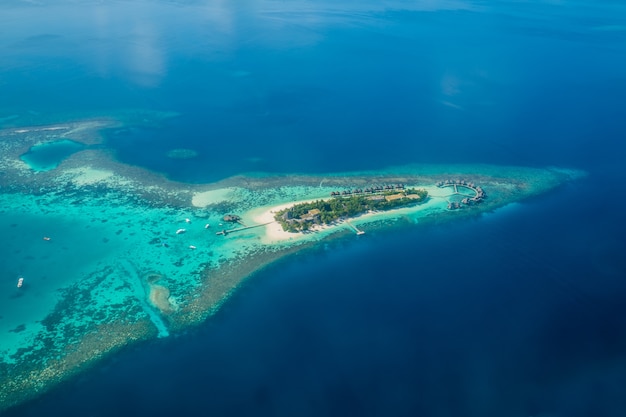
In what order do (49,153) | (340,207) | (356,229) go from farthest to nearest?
(49,153) → (340,207) → (356,229)

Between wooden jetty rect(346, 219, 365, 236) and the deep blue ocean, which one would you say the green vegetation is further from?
the deep blue ocean

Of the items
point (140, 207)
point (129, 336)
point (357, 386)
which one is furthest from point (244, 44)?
point (357, 386)

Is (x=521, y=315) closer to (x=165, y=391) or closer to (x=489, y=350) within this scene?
(x=489, y=350)

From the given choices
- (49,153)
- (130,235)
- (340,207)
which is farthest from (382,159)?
(49,153)

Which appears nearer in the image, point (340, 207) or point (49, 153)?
point (340, 207)


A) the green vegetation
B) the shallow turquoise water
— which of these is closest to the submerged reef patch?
the green vegetation

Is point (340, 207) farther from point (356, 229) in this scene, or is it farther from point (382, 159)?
point (382, 159)

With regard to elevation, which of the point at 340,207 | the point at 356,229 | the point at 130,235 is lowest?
the point at 130,235
